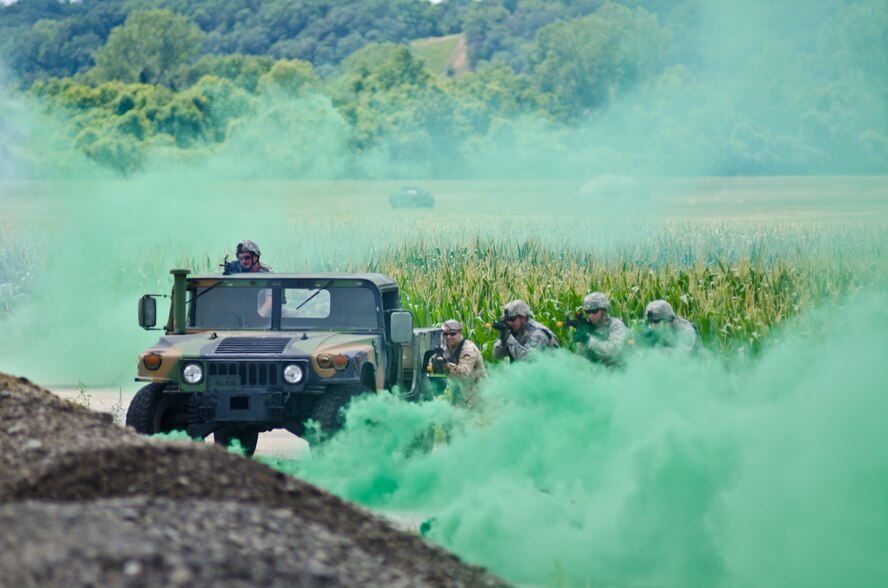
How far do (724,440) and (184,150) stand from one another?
72.9 m

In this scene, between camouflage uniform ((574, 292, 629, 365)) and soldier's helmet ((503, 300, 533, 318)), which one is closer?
camouflage uniform ((574, 292, 629, 365))

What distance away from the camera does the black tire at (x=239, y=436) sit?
48.5ft

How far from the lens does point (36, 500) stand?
8773 millimetres

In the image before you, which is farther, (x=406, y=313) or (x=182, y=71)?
(x=182, y=71)

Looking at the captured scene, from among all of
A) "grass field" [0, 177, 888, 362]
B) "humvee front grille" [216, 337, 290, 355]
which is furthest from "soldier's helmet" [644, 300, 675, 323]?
"grass field" [0, 177, 888, 362]

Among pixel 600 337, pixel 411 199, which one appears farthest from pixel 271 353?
pixel 411 199

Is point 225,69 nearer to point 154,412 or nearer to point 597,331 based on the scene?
point 597,331

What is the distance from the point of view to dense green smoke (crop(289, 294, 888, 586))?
995cm

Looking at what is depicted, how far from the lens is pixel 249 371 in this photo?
533 inches

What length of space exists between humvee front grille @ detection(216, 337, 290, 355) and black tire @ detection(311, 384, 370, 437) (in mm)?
562

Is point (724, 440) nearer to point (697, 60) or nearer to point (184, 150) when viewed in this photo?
point (697, 60)

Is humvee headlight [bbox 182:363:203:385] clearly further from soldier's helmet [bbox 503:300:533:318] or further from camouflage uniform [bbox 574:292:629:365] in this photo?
camouflage uniform [bbox 574:292:629:365]

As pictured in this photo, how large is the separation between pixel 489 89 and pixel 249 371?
86.7 metres

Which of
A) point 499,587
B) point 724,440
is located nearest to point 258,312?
point 724,440
